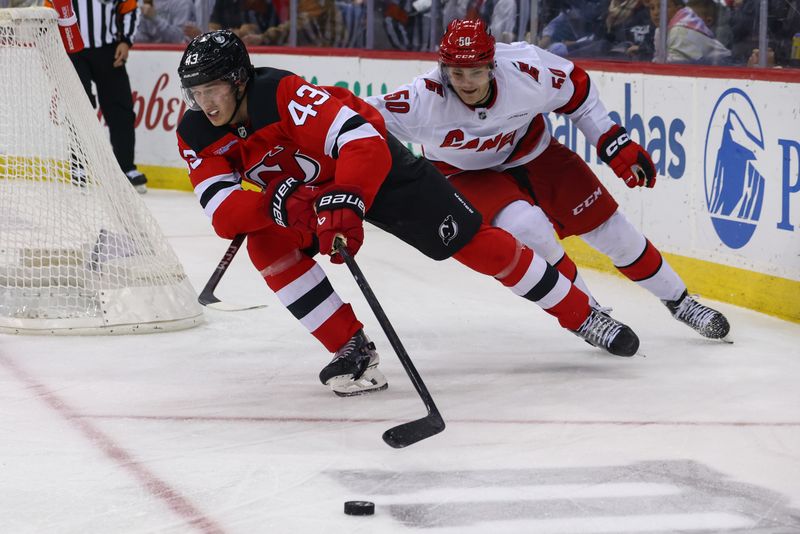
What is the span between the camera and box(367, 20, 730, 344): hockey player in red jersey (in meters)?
3.48

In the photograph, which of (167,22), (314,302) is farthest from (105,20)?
(314,302)

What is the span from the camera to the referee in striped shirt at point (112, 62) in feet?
22.6

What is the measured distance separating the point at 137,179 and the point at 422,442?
477 centimetres

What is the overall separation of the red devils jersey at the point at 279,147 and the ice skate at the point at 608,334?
2.76 feet

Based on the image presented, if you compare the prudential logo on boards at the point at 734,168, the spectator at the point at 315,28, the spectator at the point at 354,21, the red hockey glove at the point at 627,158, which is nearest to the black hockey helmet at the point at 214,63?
the red hockey glove at the point at 627,158

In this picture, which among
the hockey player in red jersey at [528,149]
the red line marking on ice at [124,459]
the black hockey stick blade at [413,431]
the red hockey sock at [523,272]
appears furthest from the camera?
the hockey player in red jersey at [528,149]

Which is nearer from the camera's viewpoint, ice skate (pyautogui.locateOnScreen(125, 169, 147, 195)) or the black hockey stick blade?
the black hockey stick blade

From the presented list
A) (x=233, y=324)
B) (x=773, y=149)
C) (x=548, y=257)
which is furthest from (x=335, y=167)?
(x=773, y=149)

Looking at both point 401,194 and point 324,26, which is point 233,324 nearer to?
point 401,194

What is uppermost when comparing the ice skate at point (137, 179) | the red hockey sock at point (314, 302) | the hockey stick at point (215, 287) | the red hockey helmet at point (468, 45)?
the red hockey helmet at point (468, 45)

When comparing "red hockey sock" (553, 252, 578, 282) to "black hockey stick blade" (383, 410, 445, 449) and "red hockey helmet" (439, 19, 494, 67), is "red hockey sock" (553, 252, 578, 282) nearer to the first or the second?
"red hockey helmet" (439, 19, 494, 67)

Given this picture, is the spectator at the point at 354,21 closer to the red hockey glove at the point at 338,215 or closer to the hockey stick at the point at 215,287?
the hockey stick at the point at 215,287

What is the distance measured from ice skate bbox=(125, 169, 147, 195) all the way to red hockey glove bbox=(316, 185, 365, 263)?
459 cm

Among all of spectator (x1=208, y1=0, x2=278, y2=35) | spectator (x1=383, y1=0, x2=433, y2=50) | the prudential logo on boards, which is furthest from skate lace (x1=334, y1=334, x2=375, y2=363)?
spectator (x1=208, y1=0, x2=278, y2=35)
